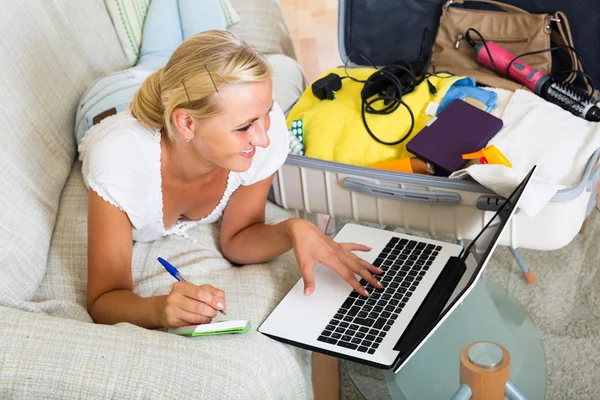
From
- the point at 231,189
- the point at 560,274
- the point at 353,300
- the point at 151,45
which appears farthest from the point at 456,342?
the point at 151,45

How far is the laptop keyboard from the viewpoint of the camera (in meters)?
1.06

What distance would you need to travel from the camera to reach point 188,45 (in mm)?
1101

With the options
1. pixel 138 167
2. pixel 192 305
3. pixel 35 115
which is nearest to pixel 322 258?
pixel 192 305

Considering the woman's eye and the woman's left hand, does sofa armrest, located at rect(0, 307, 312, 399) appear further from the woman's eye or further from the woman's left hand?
the woman's eye

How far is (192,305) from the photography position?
3.39 ft

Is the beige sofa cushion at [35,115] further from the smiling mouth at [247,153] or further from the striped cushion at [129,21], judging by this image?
the smiling mouth at [247,153]

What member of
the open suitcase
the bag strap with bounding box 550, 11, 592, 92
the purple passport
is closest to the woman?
the open suitcase

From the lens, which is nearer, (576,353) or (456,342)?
(456,342)

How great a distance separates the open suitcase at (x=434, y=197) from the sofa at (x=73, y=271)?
0.11 meters

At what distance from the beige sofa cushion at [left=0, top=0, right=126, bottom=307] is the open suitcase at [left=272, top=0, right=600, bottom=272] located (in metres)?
0.44

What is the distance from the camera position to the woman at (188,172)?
3.51 ft

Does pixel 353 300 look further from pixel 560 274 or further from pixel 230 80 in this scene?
pixel 560 274

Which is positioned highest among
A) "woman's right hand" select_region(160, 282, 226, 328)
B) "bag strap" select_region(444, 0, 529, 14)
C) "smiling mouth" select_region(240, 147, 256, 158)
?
"smiling mouth" select_region(240, 147, 256, 158)

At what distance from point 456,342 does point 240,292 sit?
37 cm
